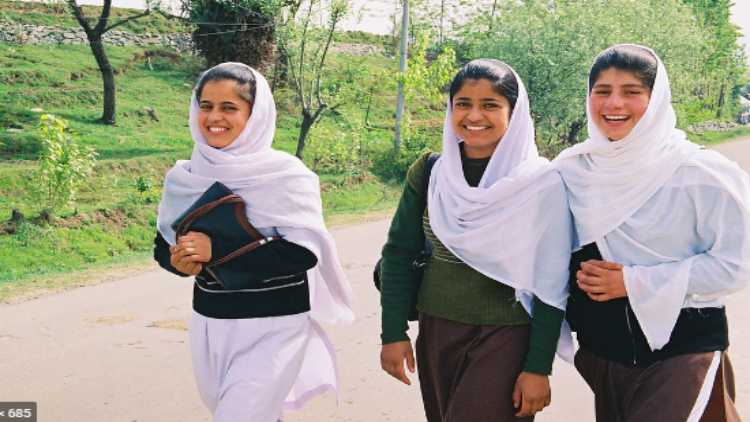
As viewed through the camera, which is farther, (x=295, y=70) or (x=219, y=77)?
(x=295, y=70)

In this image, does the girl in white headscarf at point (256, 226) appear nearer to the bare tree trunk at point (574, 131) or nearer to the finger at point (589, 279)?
the finger at point (589, 279)

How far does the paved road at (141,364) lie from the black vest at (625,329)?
1.72m

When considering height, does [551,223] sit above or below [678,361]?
above

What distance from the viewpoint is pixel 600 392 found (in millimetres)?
2787

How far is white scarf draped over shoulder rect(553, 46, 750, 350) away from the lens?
8.14ft

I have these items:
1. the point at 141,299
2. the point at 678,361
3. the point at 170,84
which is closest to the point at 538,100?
the point at 170,84

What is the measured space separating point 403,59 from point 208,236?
15.3m

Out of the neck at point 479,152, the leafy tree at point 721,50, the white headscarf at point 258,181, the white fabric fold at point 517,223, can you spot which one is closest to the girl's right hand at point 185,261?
the white headscarf at point 258,181

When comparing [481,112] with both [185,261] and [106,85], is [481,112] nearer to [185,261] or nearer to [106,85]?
[185,261]

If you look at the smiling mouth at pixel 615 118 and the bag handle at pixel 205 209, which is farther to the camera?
the bag handle at pixel 205 209

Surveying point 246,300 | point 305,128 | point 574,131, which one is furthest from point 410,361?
point 574,131

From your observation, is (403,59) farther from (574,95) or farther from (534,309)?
(534,309)

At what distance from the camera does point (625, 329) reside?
8.66 feet

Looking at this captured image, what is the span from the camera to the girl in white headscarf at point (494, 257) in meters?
2.65
